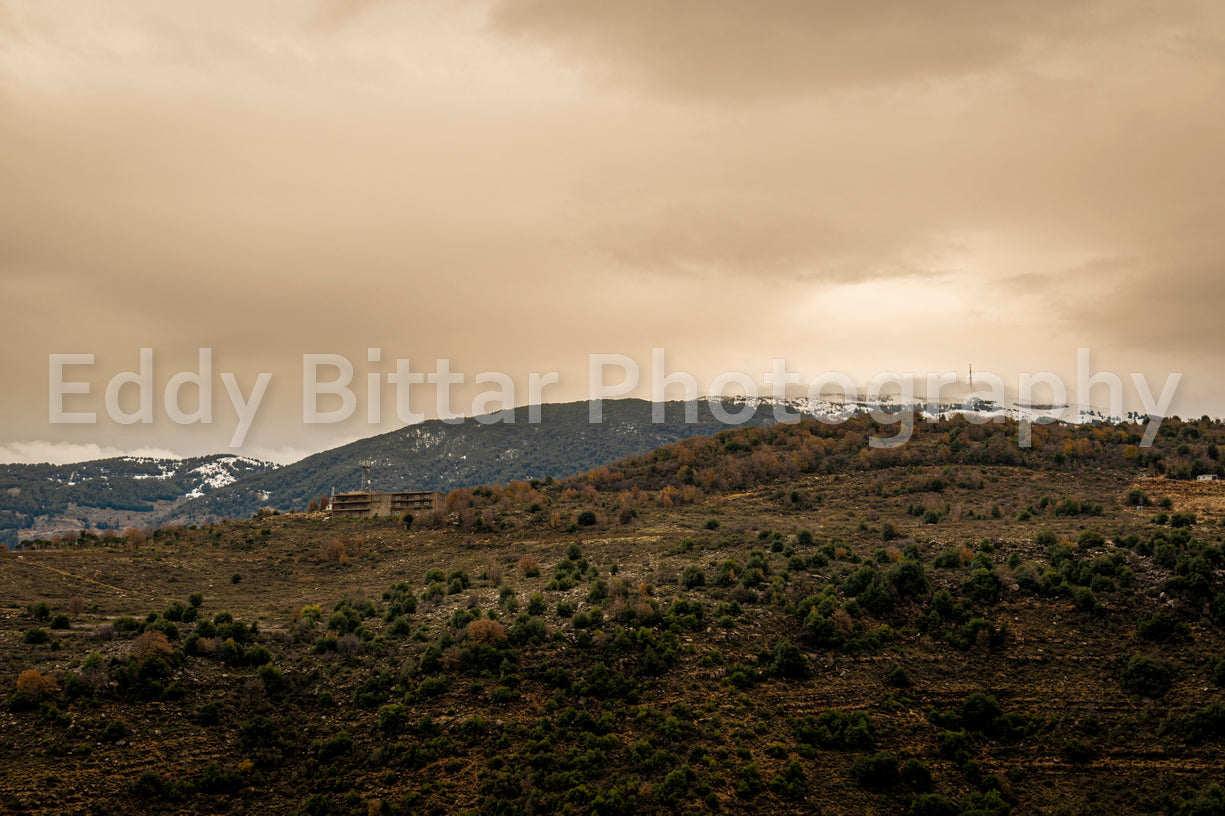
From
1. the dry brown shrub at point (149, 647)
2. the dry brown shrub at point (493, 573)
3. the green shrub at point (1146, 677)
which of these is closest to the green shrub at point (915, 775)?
the green shrub at point (1146, 677)

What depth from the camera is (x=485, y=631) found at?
172 ft

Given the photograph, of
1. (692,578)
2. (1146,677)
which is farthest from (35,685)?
(1146,677)

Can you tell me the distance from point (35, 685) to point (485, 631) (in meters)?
24.3

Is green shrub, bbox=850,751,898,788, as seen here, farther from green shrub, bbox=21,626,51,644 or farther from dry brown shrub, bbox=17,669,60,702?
green shrub, bbox=21,626,51,644

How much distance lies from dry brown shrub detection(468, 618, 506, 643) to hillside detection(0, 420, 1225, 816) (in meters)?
0.16

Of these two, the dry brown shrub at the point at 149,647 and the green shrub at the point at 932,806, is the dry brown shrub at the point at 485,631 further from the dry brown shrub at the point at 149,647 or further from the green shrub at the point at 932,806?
the green shrub at the point at 932,806

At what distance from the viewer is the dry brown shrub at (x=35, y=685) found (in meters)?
40.3

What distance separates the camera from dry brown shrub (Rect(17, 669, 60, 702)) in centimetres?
4034

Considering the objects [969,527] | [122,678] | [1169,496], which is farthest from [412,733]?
[1169,496]

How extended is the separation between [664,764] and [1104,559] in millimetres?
41033

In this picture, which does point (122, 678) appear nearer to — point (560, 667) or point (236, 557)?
point (560, 667)

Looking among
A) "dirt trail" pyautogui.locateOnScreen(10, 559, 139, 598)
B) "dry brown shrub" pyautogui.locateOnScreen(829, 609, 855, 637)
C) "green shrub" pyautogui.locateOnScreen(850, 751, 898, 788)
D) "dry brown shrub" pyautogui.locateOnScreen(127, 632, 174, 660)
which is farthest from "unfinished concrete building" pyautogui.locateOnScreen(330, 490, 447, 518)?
"green shrub" pyautogui.locateOnScreen(850, 751, 898, 788)

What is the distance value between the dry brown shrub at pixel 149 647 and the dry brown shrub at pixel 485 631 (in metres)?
17.8

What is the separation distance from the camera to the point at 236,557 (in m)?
85.5
